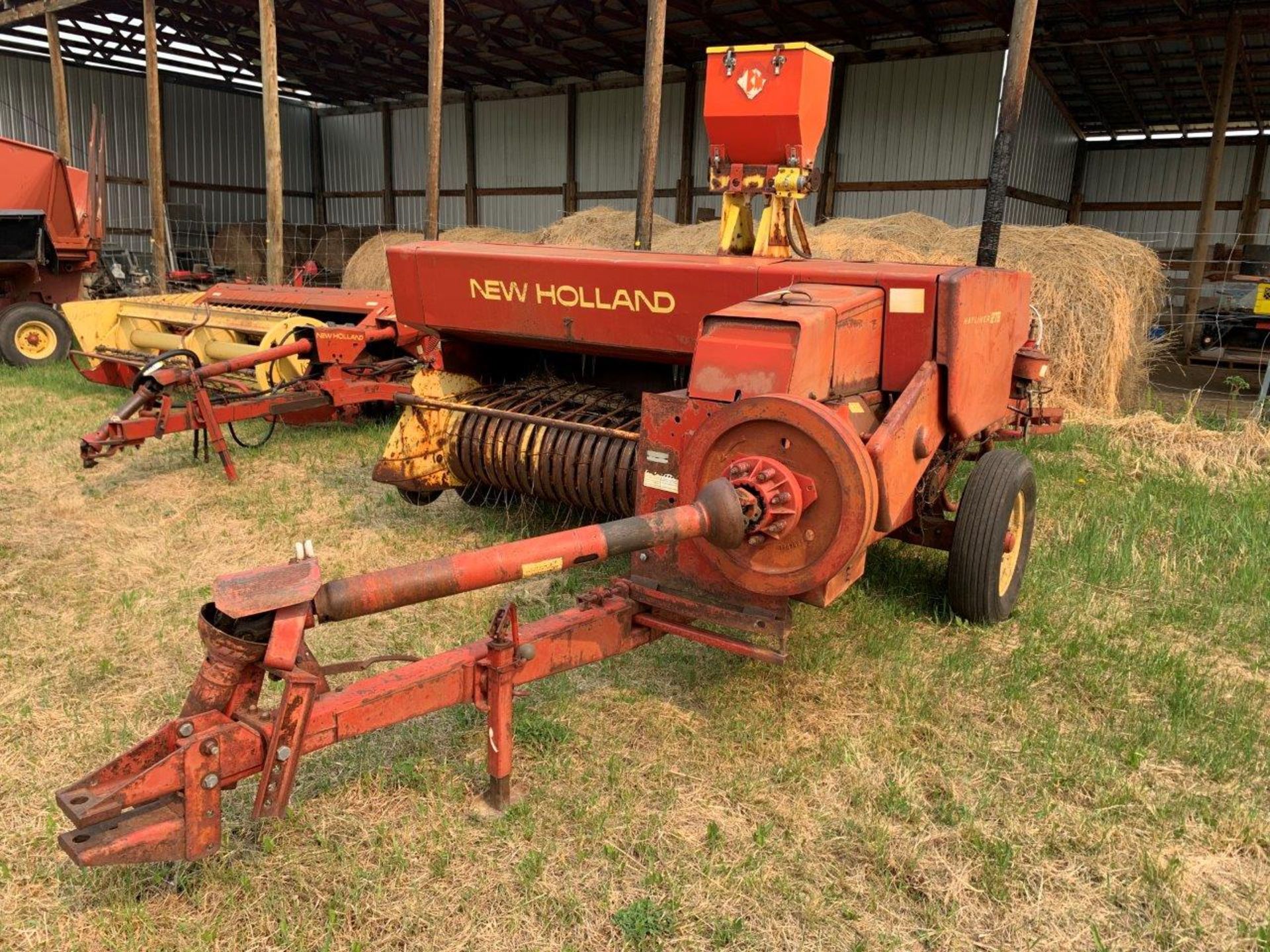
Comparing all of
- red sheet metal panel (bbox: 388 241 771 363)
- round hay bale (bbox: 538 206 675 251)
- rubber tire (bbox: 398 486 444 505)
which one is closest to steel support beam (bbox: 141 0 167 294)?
round hay bale (bbox: 538 206 675 251)

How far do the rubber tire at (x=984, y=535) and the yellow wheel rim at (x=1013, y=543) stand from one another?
99mm

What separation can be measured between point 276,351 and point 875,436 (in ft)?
14.7

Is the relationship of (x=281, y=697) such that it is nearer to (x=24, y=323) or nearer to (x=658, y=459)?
(x=658, y=459)

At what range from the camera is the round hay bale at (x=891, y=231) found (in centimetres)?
833

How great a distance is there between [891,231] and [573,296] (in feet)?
18.6

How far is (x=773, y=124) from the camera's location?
4387 mm

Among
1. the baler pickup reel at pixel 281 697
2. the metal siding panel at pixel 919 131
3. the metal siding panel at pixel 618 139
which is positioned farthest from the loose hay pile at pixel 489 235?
the baler pickup reel at pixel 281 697

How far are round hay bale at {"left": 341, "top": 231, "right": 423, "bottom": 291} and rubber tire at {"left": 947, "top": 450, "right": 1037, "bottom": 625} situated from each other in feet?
37.3

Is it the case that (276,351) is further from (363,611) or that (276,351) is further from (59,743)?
(363,611)

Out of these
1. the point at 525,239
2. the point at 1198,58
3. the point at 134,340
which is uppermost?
the point at 1198,58

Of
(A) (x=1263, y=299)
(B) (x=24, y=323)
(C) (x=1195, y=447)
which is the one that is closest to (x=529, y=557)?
(C) (x=1195, y=447)

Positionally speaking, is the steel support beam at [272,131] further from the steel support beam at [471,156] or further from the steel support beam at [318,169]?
the steel support beam at [318,169]

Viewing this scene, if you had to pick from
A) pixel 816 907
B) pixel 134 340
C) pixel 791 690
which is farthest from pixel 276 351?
pixel 816 907

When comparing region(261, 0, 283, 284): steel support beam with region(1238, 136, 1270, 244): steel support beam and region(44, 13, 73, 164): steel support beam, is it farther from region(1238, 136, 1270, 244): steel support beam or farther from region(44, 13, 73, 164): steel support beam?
region(1238, 136, 1270, 244): steel support beam
